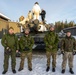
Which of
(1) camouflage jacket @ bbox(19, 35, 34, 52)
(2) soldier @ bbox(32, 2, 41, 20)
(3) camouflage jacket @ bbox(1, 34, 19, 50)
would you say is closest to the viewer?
(3) camouflage jacket @ bbox(1, 34, 19, 50)

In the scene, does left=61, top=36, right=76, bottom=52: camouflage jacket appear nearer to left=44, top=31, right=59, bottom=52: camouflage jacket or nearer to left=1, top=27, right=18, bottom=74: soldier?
left=44, top=31, right=59, bottom=52: camouflage jacket

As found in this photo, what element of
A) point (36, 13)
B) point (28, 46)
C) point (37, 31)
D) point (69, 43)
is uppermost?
point (36, 13)

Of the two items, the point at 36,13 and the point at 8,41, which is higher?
the point at 36,13

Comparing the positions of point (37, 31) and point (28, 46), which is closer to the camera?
point (28, 46)

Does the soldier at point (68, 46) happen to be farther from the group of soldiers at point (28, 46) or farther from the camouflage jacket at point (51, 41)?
the camouflage jacket at point (51, 41)

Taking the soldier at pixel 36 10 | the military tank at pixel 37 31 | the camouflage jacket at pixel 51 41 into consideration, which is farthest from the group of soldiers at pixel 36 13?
the camouflage jacket at pixel 51 41

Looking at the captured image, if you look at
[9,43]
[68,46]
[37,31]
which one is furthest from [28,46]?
[37,31]

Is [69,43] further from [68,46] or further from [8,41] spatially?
[8,41]

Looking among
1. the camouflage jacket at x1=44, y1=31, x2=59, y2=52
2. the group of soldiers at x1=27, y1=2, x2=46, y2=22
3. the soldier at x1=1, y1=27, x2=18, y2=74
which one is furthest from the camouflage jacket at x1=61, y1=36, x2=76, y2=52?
the group of soldiers at x1=27, y1=2, x2=46, y2=22

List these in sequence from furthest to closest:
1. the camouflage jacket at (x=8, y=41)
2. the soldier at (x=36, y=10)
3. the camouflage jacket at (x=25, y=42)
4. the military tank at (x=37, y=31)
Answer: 1. the soldier at (x=36, y=10)
2. the military tank at (x=37, y=31)
3. the camouflage jacket at (x=25, y=42)
4. the camouflage jacket at (x=8, y=41)

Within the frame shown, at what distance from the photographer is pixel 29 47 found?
699cm

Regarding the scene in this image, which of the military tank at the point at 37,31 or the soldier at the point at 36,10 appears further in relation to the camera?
the soldier at the point at 36,10

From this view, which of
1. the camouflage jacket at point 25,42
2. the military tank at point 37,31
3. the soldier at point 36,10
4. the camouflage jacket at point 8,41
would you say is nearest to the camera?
the camouflage jacket at point 8,41

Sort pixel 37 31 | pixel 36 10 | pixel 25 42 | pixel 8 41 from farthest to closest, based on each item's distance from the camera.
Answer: pixel 36 10 < pixel 37 31 < pixel 25 42 < pixel 8 41
